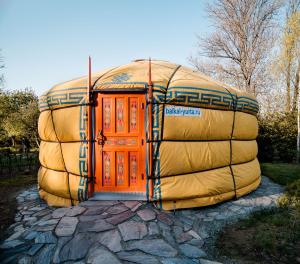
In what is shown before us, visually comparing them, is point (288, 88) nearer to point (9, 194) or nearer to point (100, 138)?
point (100, 138)

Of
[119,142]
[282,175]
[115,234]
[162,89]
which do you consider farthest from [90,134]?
[282,175]

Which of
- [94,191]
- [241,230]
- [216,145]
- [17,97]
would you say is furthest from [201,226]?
[17,97]

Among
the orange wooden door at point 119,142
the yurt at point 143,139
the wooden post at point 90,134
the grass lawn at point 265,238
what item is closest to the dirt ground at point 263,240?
the grass lawn at point 265,238

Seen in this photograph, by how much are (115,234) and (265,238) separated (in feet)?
6.06

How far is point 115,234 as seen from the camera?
241 cm

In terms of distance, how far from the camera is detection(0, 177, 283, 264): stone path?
2139 millimetres

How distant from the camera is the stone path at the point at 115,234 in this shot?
84.2 inches

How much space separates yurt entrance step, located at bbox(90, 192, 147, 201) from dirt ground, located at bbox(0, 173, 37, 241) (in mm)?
1263

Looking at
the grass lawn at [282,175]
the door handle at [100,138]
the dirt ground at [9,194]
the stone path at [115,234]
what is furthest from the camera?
the grass lawn at [282,175]

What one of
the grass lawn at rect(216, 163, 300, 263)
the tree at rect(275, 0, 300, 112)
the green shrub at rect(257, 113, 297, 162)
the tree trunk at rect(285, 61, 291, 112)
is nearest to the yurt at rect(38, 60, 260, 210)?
the grass lawn at rect(216, 163, 300, 263)

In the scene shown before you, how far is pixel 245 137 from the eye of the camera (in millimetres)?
4102

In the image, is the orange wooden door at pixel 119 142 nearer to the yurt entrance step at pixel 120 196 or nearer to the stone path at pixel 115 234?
the yurt entrance step at pixel 120 196

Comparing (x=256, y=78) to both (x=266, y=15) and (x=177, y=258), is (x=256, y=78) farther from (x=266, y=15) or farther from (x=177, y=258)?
(x=177, y=258)

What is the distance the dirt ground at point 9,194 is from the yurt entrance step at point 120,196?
49.7 inches
